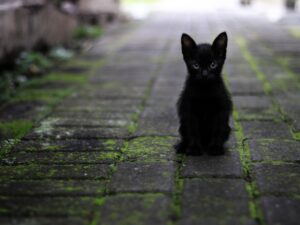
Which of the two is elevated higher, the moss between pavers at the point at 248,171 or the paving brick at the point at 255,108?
the moss between pavers at the point at 248,171

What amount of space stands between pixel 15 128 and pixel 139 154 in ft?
4.18

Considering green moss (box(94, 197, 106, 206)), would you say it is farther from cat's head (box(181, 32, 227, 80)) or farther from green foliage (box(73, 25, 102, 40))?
green foliage (box(73, 25, 102, 40))

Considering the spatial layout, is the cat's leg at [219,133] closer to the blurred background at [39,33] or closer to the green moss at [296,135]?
the green moss at [296,135]

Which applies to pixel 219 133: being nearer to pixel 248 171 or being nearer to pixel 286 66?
pixel 248 171

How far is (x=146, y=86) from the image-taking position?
5.82 m

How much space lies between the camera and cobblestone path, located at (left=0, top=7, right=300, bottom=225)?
106 inches

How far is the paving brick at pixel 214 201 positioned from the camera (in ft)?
8.47

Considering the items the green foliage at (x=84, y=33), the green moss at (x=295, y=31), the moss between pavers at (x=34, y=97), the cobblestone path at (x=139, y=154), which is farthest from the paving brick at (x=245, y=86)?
the green foliage at (x=84, y=33)

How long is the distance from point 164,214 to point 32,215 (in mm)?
672

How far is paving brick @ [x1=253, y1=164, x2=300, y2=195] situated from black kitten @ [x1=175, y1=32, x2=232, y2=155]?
1.27 feet

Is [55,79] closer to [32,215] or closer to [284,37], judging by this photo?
[32,215]

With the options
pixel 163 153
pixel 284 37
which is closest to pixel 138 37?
pixel 284 37

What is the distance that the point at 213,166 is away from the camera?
10.8ft

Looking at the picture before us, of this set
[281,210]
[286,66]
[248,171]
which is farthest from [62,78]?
[281,210]
